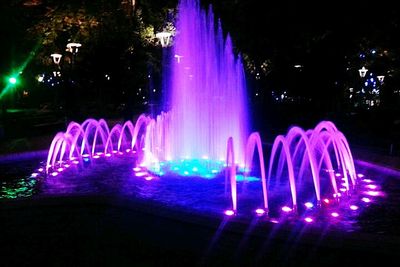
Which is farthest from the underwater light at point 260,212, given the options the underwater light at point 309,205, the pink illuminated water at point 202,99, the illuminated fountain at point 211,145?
the pink illuminated water at point 202,99

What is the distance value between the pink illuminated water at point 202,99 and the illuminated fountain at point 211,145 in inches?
1.2

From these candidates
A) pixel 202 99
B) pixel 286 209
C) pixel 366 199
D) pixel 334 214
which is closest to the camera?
pixel 334 214

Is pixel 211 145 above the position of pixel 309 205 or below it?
above

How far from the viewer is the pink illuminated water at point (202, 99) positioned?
15258 millimetres

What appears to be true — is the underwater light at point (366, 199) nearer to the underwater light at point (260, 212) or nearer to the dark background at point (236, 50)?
the underwater light at point (260, 212)

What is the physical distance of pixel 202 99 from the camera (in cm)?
1653

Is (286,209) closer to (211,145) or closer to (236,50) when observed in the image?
(211,145)

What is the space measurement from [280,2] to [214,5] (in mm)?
6915

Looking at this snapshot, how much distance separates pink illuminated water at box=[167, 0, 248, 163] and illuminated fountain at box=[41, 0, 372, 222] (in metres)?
0.03

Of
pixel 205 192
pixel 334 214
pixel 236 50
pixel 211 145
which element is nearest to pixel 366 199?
pixel 334 214

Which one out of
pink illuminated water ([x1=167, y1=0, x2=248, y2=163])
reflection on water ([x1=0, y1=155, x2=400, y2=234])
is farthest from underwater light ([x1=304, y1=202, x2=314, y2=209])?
pink illuminated water ([x1=167, y1=0, x2=248, y2=163])

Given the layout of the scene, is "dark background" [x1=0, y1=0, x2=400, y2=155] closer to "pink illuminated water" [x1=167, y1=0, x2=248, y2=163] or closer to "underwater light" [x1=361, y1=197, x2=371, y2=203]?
"pink illuminated water" [x1=167, y1=0, x2=248, y2=163]

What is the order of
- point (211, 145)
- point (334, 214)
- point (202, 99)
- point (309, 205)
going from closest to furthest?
point (334, 214) → point (309, 205) → point (211, 145) → point (202, 99)

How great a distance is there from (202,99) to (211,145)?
6.47 feet
